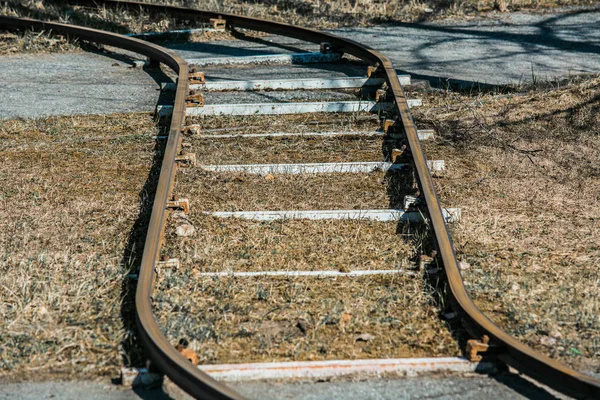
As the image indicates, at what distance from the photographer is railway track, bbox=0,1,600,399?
13.0ft

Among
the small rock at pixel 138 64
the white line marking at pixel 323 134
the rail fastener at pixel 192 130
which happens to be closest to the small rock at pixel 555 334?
the white line marking at pixel 323 134

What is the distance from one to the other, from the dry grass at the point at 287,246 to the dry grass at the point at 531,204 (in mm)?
541

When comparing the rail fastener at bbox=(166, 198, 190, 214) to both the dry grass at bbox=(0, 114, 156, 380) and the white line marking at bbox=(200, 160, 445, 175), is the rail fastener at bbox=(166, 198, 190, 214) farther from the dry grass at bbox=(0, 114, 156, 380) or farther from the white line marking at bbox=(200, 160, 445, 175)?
the white line marking at bbox=(200, 160, 445, 175)

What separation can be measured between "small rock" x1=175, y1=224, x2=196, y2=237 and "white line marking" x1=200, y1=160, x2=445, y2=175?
116 centimetres

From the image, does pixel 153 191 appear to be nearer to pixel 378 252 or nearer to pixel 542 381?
pixel 378 252

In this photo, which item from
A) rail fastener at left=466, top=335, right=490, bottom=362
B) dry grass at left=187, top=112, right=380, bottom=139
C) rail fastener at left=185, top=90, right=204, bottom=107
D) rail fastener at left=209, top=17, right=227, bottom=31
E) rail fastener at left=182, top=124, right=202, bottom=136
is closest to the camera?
rail fastener at left=466, top=335, right=490, bottom=362

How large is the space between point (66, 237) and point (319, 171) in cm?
220

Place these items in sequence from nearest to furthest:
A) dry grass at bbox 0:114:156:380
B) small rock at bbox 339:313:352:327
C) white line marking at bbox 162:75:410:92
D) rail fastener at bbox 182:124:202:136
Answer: dry grass at bbox 0:114:156:380 < small rock at bbox 339:313:352:327 < rail fastener at bbox 182:124:202:136 < white line marking at bbox 162:75:410:92

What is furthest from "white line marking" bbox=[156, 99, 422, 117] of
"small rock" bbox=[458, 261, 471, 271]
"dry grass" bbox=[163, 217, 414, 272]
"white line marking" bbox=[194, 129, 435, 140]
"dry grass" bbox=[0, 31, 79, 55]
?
"dry grass" bbox=[0, 31, 79, 55]

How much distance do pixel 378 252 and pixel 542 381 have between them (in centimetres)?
178

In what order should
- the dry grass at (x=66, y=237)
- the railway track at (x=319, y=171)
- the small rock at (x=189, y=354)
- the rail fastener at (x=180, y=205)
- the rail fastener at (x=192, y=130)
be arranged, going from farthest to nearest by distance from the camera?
the rail fastener at (x=192, y=130), the rail fastener at (x=180, y=205), the dry grass at (x=66, y=237), the small rock at (x=189, y=354), the railway track at (x=319, y=171)

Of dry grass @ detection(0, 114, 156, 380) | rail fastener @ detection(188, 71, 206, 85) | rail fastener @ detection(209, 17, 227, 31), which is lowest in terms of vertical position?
dry grass @ detection(0, 114, 156, 380)

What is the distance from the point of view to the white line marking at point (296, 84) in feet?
29.7

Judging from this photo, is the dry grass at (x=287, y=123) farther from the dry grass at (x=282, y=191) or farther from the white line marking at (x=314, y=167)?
the dry grass at (x=282, y=191)
